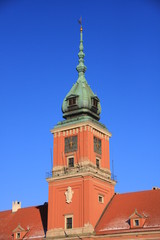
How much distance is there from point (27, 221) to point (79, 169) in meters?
10.3

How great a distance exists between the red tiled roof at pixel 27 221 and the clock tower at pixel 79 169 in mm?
3263

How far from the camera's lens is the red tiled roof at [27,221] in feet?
→ 160

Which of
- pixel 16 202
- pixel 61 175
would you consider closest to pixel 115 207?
pixel 61 175

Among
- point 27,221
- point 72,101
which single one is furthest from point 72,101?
point 27,221

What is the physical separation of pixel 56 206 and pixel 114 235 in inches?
285

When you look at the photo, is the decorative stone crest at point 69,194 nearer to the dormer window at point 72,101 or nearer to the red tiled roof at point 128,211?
the red tiled roof at point 128,211

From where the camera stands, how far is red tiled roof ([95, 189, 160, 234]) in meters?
42.5

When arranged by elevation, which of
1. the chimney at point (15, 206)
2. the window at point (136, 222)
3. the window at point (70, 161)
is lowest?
the window at point (136, 222)

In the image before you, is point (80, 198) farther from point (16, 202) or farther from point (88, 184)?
point (16, 202)

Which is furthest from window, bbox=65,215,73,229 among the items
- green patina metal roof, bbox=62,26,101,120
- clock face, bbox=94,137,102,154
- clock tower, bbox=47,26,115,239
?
green patina metal roof, bbox=62,26,101,120

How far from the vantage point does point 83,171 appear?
45.6 metres

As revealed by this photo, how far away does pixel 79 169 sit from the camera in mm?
46312

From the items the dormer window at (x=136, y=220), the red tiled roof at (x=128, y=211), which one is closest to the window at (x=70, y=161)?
the red tiled roof at (x=128, y=211)

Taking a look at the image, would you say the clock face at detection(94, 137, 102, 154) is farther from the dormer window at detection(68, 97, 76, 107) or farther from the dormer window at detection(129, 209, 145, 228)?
the dormer window at detection(129, 209, 145, 228)
